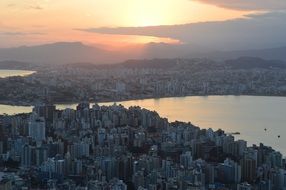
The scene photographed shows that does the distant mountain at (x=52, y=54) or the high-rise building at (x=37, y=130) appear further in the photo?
the distant mountain at (x=52, y=54)

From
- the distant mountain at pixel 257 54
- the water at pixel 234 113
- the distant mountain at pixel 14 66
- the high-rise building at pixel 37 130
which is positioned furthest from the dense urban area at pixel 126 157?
the distant mountain at pixel 257 54

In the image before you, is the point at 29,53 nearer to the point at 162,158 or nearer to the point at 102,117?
the point at 102,117

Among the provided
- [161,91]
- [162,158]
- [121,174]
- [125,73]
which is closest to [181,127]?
[162,158]

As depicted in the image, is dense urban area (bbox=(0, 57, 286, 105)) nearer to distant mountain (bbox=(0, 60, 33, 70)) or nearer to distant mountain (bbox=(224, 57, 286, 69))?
distant mountain (bbox=(224, 57, 286, 69))

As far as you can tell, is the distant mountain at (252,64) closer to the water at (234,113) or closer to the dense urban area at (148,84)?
the dense urban area at (148,84)

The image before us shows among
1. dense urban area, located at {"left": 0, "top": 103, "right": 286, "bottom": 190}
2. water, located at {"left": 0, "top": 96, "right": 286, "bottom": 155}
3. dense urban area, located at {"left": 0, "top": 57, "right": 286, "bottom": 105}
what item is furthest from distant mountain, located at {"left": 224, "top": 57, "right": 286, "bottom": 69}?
dense urban area, located at {"left": 0, "top": 103, "right": 286, "bottom": 190}

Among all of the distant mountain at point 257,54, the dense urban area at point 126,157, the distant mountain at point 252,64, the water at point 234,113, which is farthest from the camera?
the distant mountain at point 257,54

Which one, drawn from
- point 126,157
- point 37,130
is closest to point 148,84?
point 37,130
